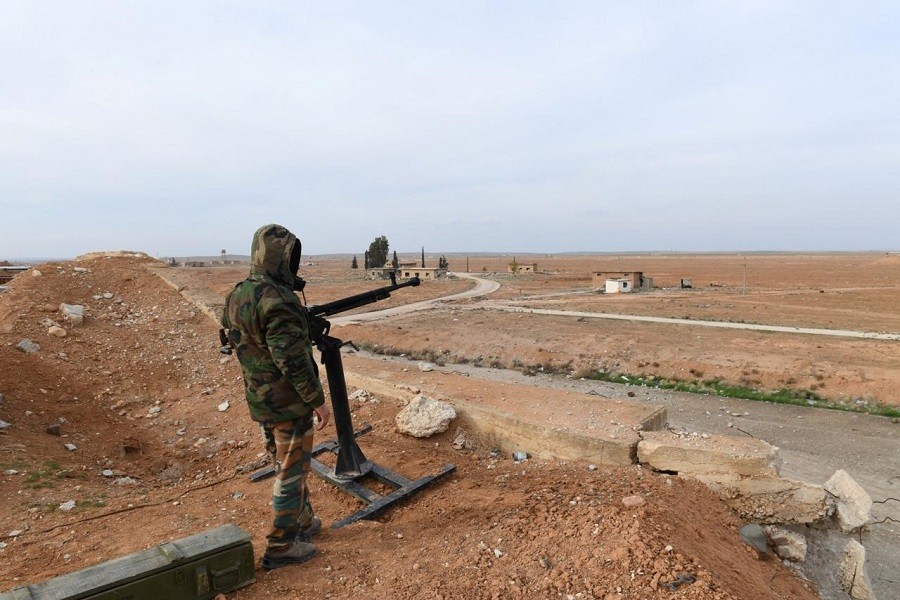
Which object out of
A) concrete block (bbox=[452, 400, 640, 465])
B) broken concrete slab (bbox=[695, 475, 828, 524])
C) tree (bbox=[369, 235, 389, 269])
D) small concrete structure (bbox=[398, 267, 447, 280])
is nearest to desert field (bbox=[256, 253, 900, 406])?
broken concrete slab (bbox=[695, 475, 828, 524])

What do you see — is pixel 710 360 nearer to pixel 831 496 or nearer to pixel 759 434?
pixel 759 434

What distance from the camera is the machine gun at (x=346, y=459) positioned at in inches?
187

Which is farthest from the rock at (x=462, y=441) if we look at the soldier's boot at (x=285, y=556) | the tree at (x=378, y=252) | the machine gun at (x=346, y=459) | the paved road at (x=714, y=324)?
the tree at (x=378, y=252)

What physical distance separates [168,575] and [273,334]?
1.57 m

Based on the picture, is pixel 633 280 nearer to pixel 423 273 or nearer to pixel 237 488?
pixel 423 273

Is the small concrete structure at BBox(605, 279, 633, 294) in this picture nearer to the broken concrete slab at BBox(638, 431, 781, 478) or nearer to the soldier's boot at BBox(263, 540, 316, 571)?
the broken concrete slab at BBox(638, 431, 781, 478)

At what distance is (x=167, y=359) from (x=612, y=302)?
27.1 meters

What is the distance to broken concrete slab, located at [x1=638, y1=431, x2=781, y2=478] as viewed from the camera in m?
5.01

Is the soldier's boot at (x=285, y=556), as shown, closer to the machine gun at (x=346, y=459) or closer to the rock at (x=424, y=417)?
the machine gun at (x=346, y=459)

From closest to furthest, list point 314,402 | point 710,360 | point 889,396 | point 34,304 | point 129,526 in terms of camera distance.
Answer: point 314,402, point 129,526, point 34,304, point 889,396, point 710,360

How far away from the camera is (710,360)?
1568 centimetres

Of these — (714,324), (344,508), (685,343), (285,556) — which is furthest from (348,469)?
(714,324)

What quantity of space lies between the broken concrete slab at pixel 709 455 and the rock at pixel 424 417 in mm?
2340

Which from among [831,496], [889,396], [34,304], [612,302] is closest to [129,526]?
[831,496]
